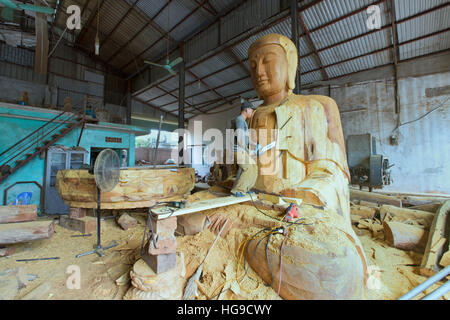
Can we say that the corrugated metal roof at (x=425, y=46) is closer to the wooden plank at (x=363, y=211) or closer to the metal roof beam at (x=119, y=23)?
the wooden plank at (x=363, y=211)

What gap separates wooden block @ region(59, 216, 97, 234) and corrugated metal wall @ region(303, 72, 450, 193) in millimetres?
11475

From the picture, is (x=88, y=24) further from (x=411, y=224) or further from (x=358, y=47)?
(x=411, y=224)

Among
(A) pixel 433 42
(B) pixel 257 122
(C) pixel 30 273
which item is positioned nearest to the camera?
(C) pixel 30 273

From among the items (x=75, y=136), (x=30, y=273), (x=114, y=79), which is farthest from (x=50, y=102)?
(x=30, y=273)

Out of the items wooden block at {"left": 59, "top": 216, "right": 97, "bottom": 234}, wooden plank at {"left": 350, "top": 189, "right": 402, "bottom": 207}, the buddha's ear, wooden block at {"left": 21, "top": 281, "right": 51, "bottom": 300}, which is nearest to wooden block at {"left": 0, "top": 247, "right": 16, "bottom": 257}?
wooden block at {"left": 59, "top": 216, "right": 97, "bottom": 234}

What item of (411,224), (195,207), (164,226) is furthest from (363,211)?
(164,226)

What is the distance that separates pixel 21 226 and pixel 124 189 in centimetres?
160

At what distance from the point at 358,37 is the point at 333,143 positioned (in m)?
7.56

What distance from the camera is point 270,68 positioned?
13.2ft

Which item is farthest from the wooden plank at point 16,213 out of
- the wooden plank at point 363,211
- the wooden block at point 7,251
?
the wooden plank at point 363,211

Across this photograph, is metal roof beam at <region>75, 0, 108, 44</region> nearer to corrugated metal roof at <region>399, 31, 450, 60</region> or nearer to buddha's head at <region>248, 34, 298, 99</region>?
buddha's head at <region>248, 34, 298, 99</region>

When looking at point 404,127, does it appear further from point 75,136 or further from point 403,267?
point 75,136

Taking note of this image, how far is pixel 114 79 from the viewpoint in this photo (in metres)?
17.0

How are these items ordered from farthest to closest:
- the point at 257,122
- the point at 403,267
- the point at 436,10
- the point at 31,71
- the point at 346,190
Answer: the point at 31,71, the point at 436,10, the point at 257,122, the point at 346,190, the point at 403,267
